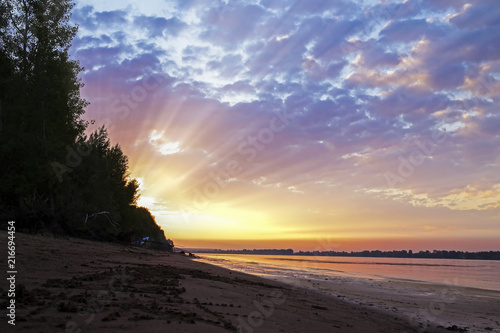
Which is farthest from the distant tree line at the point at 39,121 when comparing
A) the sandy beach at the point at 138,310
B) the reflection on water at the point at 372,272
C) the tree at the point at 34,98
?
the reflection on water at the point at 372,272

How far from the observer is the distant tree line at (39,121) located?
930 inches

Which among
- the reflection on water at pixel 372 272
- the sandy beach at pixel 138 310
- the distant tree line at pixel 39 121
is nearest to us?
the sandy beach at pixel 138 310

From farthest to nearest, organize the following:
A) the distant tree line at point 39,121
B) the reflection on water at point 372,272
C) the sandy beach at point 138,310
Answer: the reflection on water at point 372,272, the distant tree line at point 39,121, the sandy beach at point 138,310

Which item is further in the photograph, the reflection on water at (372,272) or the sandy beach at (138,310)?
the reflection on water at (372,272)

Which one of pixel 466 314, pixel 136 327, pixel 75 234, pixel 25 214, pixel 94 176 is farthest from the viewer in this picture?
pixel 94 176

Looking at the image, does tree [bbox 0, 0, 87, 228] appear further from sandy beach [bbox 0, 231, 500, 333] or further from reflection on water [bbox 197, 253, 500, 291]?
reflection on water [bbox 197, 253, 500, 291]

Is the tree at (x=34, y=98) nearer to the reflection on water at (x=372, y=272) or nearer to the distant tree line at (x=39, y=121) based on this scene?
the distant tree line at (x=39, y=121)

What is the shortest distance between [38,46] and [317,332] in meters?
28.1

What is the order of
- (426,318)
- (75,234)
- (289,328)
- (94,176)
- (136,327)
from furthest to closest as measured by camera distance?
(94,176) → (75,234) → (426,318) → (289,328) → (136,327)

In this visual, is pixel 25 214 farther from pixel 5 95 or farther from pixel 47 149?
pixel 5 95

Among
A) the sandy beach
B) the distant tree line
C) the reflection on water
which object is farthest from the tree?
the reflection on water

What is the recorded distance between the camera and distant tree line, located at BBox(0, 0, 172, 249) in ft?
77.5

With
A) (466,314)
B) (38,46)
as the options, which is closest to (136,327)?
(466,314)

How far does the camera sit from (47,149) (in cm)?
2423
